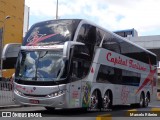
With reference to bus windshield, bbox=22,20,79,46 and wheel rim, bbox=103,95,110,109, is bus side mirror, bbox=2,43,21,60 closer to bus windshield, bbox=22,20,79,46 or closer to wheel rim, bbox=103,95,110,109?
bus windshield, bbox=22,20,79,46

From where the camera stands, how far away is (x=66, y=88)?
42.8 feet

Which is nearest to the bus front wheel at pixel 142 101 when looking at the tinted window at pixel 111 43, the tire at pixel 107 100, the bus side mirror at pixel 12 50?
the tinted window at pixel 111 43

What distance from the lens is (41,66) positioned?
43.7 ft

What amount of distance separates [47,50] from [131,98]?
8.63m

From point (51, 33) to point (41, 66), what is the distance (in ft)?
5.05

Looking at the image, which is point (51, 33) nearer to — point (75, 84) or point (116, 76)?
point (75, 84)

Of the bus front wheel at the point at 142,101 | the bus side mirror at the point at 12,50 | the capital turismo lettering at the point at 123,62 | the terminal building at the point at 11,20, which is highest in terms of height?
the terminal building at the point at 11,20

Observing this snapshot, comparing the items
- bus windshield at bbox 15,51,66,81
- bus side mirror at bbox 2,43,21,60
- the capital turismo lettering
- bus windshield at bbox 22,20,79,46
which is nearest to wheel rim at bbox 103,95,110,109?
the capital turismo lettering

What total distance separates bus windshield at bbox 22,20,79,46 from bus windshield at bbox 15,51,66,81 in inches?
20.0

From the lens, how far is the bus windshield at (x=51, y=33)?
542 inches

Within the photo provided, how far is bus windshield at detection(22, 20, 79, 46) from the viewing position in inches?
542

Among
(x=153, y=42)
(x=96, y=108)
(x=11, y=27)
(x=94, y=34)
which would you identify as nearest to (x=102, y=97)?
(x=96, y=108)

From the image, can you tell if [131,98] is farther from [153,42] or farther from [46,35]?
[153,42]

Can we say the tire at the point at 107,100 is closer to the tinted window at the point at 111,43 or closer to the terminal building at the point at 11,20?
the tinted window at the point at 111,43
